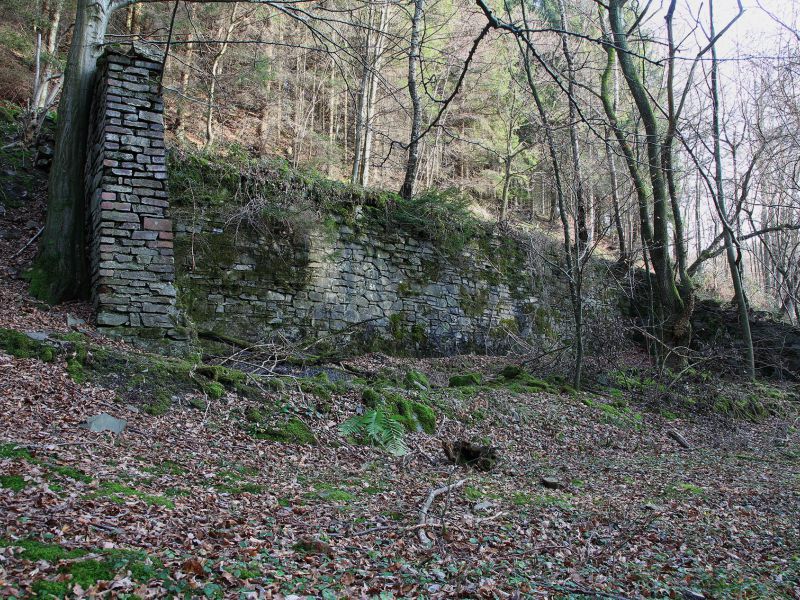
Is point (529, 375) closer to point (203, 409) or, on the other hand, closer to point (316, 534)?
point (203, 409)

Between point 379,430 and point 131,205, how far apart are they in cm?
393

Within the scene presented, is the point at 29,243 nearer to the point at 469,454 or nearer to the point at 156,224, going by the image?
the point at 156,224

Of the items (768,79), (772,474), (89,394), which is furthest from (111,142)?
(768,79)

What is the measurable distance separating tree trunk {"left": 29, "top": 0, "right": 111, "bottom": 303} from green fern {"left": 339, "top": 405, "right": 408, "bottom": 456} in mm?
3927

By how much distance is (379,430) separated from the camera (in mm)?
5738

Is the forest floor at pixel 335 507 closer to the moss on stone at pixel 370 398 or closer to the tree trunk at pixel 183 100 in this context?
the moss on stone at pixel 370 398

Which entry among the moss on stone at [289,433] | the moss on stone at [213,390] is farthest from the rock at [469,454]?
the moss on stone at [213,390]

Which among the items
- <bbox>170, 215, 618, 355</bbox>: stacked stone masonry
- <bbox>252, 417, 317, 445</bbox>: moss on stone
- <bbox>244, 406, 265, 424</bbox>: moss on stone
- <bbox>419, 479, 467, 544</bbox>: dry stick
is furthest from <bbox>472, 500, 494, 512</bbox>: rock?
<bbox>170, 215, 618, 355</bbox>: stacked stone masonry

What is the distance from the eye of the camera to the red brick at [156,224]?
22.1 feet

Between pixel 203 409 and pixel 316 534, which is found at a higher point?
pixel 203 409

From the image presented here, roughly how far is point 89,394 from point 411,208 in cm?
773

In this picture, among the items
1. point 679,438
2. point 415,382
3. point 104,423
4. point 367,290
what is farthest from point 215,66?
point 679,438

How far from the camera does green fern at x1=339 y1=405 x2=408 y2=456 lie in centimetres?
564

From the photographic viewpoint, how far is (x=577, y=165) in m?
9.42
